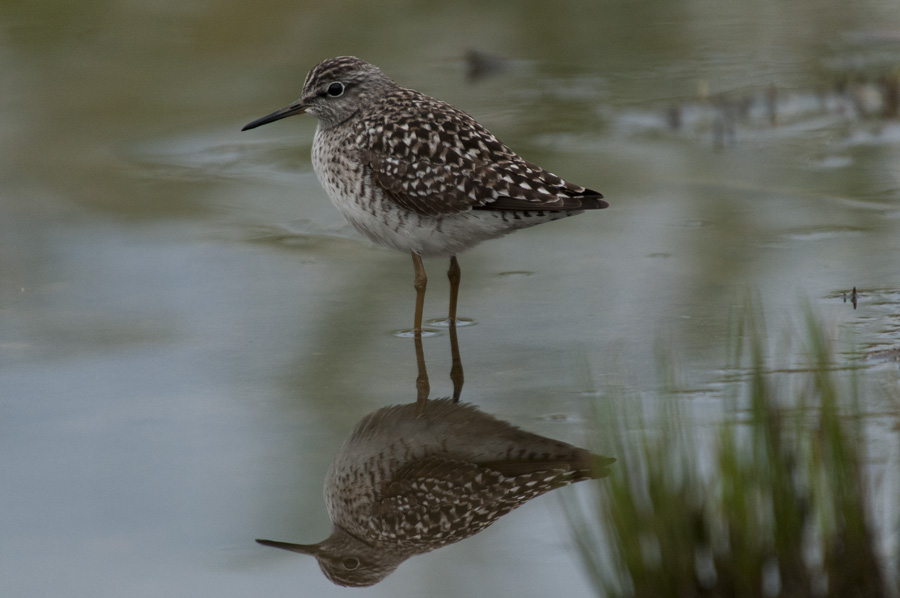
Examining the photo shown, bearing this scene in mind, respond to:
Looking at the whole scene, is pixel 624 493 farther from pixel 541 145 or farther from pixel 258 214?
pixel 541 145

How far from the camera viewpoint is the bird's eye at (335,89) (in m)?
7.54

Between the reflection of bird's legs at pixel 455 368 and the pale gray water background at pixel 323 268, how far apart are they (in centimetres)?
5

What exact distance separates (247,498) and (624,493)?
79.0 inches

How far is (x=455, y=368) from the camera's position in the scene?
6.38 meters

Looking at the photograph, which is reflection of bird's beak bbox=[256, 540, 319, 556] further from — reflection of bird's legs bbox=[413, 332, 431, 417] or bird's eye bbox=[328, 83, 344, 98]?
bird's eye bbox=[328, 83, 344, 98]

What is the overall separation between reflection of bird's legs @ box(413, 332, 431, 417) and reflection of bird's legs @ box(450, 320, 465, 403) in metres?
0.14

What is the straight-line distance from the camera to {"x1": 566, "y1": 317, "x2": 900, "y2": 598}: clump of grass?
3.59 m

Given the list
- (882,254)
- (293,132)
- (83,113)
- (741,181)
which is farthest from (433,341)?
(83,113)

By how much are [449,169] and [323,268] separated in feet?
5.67

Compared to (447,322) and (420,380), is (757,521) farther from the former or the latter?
(447,322)

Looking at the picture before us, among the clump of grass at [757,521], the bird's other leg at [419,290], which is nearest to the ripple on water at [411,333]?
the bird's other leg at [419,290]

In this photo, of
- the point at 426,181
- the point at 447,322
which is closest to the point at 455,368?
the point at 447,322

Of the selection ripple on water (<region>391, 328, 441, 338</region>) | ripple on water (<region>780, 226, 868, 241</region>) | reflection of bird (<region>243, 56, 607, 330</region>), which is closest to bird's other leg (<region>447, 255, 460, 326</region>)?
reflection of bird (<region>243, 56, 607, 330</region>)

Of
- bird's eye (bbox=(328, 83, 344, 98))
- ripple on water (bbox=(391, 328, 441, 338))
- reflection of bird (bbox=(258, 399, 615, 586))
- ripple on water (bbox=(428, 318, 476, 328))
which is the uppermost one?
bird's eye (bbox=(328, 83, 344, 98))
